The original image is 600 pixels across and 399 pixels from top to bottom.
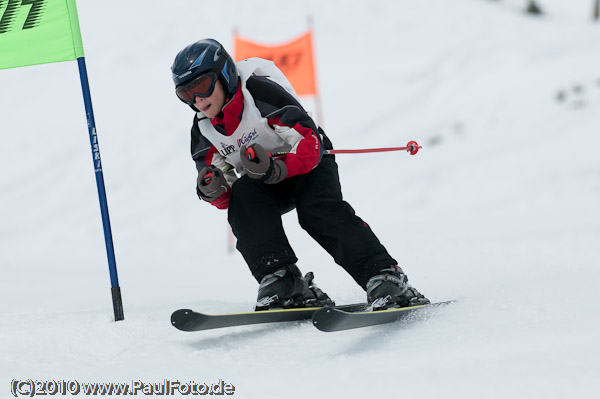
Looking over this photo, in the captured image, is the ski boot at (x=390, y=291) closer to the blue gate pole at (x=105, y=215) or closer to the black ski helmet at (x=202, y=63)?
the black ski helmet at (x=202, y=63)

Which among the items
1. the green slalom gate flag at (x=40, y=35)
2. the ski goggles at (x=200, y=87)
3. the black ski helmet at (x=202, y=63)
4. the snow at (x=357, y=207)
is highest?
the green slalom gate flag at (x=40, y=35)

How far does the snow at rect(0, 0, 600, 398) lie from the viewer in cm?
234

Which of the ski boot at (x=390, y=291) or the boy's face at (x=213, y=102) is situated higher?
the boy's face at (x=213, y=102)

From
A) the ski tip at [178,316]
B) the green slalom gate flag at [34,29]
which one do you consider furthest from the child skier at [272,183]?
the green slalom gate flag at [34,29]

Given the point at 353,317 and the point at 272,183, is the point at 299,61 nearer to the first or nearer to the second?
the point at 272,183

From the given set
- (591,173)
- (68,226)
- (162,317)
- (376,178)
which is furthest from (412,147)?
(68,226)

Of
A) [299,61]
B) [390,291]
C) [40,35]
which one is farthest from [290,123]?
[299,61]

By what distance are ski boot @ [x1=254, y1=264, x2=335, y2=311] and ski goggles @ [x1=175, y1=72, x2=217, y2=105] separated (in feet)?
2.94

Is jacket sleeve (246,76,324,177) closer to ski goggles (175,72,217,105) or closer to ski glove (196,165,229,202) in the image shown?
ski goggles (175,72,217,105)

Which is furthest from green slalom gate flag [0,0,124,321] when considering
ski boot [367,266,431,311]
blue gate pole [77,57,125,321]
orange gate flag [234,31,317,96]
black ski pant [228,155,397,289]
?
orange gate flag [234,31,317,96]

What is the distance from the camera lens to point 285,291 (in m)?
3.07

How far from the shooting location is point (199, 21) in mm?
19438

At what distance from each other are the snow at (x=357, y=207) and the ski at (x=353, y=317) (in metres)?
0.07

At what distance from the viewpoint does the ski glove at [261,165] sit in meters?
2.89
